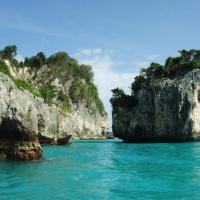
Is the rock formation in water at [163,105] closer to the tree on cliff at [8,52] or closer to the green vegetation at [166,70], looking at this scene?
the green vegetation at [166,70]

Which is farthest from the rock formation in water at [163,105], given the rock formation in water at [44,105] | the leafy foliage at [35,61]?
the leafy foliage at [35,61]

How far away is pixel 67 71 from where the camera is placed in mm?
101062

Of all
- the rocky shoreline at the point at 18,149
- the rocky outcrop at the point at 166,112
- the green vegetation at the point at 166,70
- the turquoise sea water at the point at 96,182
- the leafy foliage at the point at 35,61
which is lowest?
the turquoise sea water at the point at 96,182

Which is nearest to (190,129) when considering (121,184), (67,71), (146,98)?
(146,98)

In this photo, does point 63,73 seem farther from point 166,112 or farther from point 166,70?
point 166,112

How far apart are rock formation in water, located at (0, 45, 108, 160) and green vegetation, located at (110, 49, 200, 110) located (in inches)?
391

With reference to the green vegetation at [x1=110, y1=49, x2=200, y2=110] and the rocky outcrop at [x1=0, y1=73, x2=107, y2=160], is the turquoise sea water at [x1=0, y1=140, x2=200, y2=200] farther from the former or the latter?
the green vegetation at [x1=110, y1=49, x2=200, y2=110]

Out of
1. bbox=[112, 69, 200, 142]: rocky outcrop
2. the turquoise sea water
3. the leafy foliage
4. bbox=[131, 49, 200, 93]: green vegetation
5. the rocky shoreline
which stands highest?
the leafy foliage

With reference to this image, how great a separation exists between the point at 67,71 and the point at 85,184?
8636cm

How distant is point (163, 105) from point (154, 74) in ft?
32.6

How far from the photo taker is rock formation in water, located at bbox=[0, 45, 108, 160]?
23391 mm

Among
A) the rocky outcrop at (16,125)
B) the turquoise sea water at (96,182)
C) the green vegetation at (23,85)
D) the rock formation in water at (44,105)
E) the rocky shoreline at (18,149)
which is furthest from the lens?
the green vegetation at (23,85)

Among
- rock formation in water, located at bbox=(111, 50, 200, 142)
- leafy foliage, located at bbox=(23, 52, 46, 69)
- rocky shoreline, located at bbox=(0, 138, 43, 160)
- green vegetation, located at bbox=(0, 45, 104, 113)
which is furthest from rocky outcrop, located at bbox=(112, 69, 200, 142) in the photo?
leafy foliage, located at bbox=(23, 52, 46, 69)

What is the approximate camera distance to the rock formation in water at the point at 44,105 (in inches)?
921
